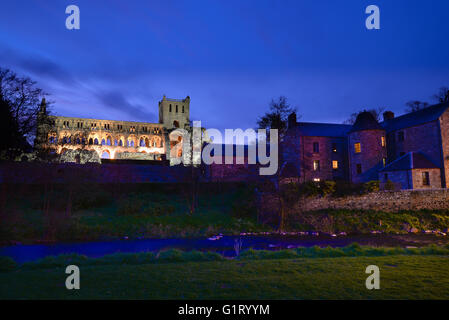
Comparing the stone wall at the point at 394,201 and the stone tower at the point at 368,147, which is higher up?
the stone tower at the point at 368,147

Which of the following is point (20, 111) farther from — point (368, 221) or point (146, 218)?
point (368, 221)

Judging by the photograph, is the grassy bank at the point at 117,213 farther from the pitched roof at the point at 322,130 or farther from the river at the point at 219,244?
the pitched roof at the point at 322,130

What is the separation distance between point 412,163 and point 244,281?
96.9ft

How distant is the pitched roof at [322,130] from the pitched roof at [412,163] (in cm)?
803

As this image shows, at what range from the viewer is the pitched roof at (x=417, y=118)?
105 feet

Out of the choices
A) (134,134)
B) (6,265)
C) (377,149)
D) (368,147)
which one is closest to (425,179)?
(377,149)

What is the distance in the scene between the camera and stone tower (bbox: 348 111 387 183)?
3553 cm

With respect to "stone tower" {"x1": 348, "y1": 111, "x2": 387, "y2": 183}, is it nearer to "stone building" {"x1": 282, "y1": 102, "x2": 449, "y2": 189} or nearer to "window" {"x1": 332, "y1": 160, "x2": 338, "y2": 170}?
"stone building" {"x1": 282, "y1": 102, "x2": 449, "y2": 189}

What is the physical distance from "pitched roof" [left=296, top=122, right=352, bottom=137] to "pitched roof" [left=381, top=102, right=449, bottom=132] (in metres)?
5.20

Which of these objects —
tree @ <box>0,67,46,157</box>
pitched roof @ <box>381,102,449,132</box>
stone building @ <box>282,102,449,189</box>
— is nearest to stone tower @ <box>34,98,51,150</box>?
tree @ <box>0,67,46,157</box>

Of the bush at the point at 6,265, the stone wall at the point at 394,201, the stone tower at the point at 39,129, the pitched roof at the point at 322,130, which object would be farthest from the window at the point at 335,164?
the bush at the point at 6,265

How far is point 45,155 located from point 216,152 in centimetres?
3322

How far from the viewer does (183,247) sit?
18156 millimetres

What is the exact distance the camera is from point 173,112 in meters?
83.8
